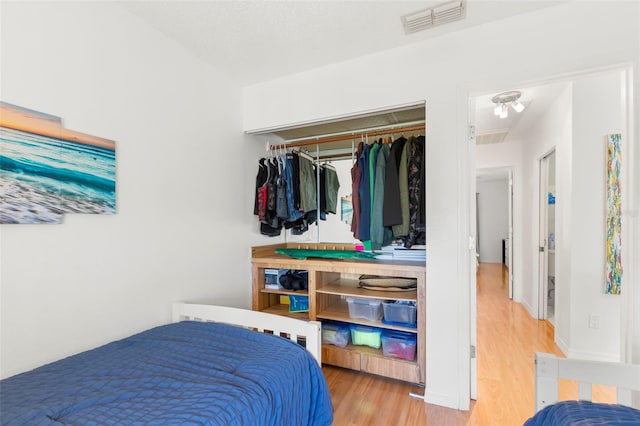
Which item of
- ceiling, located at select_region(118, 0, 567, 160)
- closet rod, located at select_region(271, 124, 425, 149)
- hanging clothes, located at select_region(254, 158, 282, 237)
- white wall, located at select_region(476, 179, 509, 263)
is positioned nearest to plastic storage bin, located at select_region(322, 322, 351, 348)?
hanging clothes, located at select_region(254, 158, 282, 237)

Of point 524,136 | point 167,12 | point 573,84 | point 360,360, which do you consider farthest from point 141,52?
point 524,136

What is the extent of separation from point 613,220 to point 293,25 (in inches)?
112

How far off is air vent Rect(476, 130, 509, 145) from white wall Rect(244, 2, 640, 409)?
2.62m

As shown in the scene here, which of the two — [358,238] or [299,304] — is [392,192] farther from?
[299,304]

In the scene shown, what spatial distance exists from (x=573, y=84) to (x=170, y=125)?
3.28m

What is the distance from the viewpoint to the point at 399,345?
206 centimetres

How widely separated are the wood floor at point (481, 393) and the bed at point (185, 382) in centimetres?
59

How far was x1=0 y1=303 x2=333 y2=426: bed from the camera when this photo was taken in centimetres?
90

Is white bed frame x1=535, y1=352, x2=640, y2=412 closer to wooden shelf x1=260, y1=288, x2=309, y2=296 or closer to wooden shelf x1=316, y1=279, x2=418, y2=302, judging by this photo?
wooden shelf x1=316, y1=279, x2=418, y2=302

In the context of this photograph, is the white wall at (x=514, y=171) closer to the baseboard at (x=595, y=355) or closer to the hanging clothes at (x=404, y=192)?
the baseboard at (x=595, y=355)

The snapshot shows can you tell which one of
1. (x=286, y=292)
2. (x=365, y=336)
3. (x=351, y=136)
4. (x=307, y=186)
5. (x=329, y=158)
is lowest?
(x=365, y=336)

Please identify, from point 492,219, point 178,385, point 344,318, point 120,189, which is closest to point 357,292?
point 344,318

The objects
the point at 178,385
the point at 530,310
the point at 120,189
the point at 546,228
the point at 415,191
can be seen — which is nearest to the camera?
the point at 178,385

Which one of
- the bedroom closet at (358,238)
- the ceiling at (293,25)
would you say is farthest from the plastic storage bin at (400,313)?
the ceiling at (293,25)
